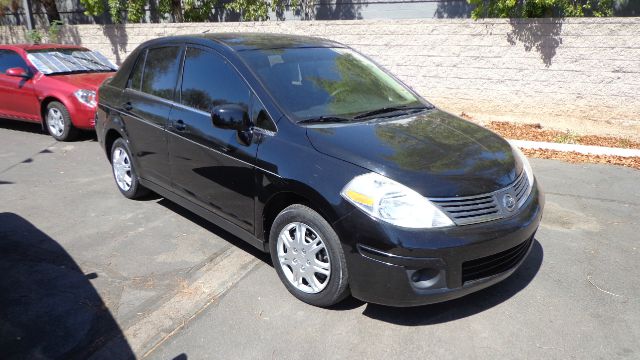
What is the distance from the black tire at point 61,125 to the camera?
8.03 meters

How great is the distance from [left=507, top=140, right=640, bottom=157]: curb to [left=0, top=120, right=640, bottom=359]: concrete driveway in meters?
2.23

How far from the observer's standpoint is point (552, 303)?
3434mm

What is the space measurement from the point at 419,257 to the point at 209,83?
222cm

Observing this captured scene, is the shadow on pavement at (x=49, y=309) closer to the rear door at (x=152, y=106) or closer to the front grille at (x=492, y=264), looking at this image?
the rear door at (x=152, y=106)

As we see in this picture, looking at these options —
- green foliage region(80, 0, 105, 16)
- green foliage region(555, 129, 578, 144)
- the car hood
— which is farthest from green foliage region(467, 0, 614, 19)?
green foliage region(80, 0, 105, 16)

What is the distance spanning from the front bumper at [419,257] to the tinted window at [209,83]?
1.40 metres

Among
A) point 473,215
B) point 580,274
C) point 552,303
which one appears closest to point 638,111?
point 580,274

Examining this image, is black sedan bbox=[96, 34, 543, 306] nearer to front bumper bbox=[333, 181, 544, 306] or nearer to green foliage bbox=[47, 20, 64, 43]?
front bumper bbox=[333, 181, 544, 306]

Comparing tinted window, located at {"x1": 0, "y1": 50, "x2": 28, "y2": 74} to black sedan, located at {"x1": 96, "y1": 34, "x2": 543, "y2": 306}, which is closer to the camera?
black sedan, located at {"x1": 96, "y1": 34, "x2": 543, "y2": 306}

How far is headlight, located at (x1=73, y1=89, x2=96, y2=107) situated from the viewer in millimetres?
7848

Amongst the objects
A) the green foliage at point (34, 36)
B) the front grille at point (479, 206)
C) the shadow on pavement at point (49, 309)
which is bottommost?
the shadow on pavement at point (49, 309)

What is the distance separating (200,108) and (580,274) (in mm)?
3194

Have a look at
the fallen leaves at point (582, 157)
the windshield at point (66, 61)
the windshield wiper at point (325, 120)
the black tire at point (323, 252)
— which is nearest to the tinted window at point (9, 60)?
the windshield at point (66, 61)

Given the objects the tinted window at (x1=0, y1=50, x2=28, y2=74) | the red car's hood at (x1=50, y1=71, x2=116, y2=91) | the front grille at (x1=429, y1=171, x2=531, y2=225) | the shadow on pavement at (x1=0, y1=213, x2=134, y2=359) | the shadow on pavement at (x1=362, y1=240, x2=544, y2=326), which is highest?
the tinted window at (x1=0, y1=50, x2=28, y2=74)
